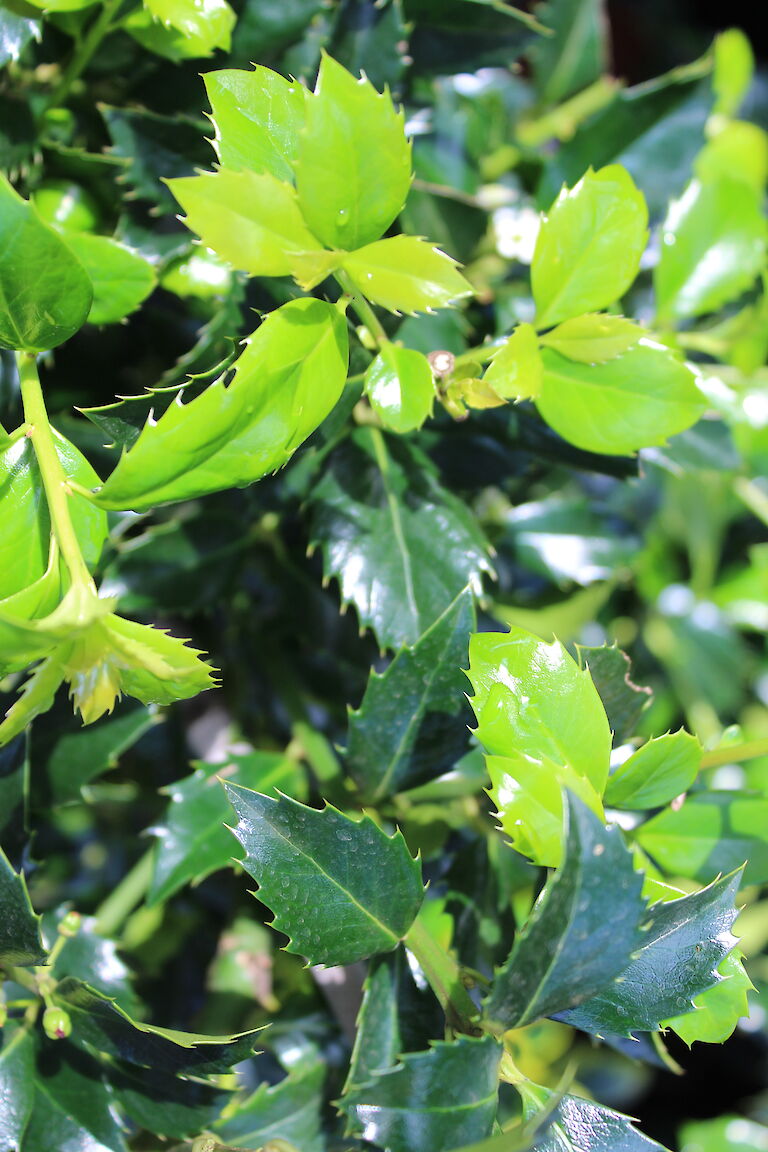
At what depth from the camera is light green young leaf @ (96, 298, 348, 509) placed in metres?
0.36

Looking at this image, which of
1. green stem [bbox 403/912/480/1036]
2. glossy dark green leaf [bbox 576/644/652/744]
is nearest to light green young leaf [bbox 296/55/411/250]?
glossy dark green leaf [bbox 576/644/652/744]

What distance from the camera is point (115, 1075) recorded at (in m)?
0.52

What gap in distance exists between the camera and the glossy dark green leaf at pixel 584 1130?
41 cm

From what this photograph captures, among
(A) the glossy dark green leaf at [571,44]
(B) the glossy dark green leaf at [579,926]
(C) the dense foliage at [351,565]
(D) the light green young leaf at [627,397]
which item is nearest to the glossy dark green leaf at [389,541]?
(C) the dense foliage at [351,565]

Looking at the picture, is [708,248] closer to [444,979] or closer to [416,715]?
[416,715]

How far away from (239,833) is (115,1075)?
20cm

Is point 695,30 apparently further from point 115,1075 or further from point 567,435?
point 115,1075

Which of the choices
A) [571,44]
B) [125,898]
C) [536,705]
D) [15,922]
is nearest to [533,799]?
[536,705]

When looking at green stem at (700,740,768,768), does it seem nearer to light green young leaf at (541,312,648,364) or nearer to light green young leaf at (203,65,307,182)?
light green young leaf at (541,312,648,364)

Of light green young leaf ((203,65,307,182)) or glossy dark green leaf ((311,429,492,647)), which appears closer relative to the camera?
light green young leaf ((203,65,307,182))

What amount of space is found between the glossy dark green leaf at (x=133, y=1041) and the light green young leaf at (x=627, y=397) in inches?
13.5

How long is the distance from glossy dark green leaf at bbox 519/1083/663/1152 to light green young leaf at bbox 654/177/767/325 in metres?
0.54

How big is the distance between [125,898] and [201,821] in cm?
12

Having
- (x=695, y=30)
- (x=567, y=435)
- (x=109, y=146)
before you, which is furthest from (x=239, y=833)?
(x=695, y=30)
